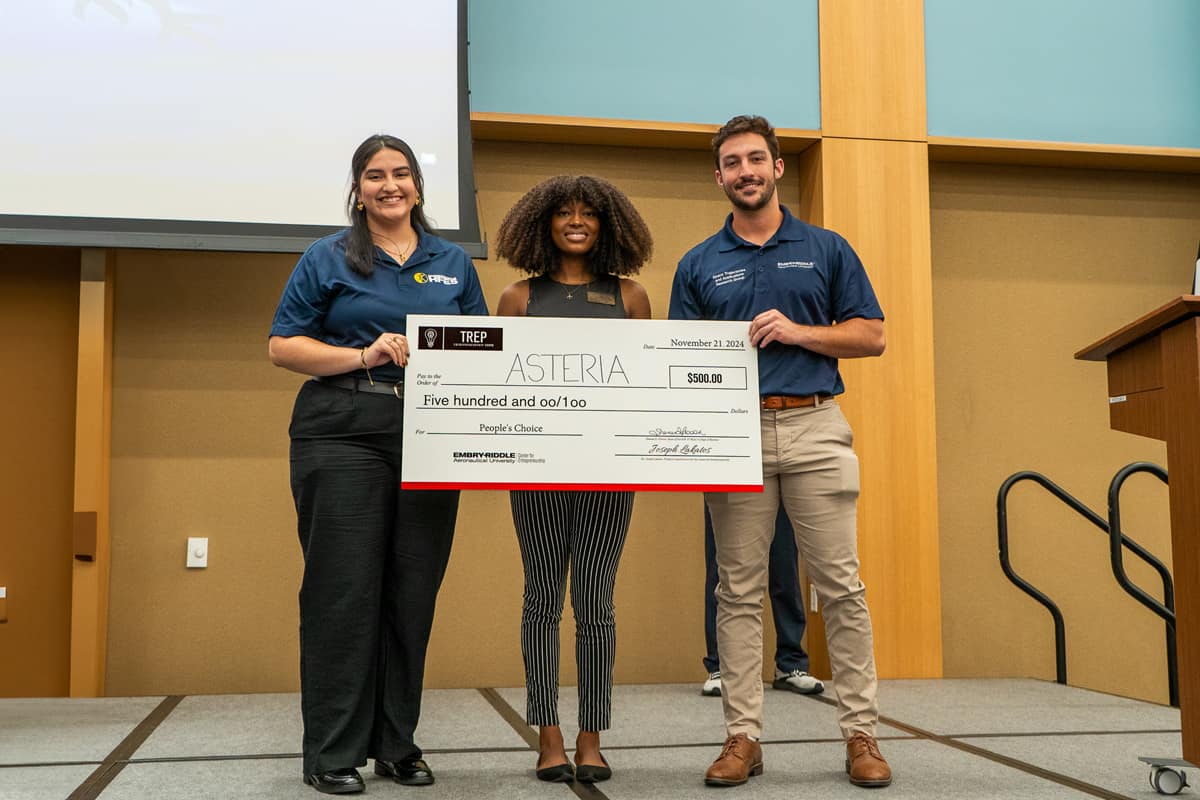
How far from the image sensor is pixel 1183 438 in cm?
196

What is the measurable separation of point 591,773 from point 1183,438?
1.31 m

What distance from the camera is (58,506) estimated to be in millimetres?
3867

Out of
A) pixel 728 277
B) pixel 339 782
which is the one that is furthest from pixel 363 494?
pixel 728 277

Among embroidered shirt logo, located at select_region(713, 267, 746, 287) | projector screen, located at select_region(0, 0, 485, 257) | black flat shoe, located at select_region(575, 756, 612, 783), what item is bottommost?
black flat shoe, located at select_region(575, 756, 612, 783)

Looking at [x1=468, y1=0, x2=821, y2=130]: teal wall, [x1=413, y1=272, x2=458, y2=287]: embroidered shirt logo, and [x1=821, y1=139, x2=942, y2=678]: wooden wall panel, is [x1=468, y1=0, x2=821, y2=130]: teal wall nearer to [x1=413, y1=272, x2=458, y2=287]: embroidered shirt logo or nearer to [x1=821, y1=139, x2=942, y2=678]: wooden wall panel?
[x1=821, y1=139, x2=942, y2=678]: wooden wall panel

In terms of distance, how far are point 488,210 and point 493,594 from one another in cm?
148

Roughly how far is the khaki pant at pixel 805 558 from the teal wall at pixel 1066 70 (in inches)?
99.2

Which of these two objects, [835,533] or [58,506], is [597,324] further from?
[58,506]

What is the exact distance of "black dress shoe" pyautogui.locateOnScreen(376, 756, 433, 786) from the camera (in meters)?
2.22

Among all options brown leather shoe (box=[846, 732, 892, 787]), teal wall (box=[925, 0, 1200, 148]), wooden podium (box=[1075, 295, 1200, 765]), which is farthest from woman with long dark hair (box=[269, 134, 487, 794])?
teal wall (box=[925, 0, 1200, 148])

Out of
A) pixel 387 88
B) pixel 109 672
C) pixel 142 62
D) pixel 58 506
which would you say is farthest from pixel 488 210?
pixel 109 672

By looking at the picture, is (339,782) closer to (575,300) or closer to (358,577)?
(358,577)

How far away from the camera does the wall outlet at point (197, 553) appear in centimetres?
391

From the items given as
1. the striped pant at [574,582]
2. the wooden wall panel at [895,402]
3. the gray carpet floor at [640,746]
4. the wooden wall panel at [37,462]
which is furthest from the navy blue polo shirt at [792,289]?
the wooden wall panel at [37,462]
